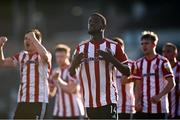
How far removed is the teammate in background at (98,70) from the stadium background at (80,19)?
21.8 m

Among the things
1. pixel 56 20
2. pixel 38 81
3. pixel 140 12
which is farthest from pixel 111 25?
pixel 38 81

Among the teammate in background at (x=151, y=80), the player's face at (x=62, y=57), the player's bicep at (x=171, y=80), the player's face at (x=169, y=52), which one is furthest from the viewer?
the player's face at (x=62, y=57)

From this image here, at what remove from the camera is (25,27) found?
3812 cm

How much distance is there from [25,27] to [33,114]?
25131 millimetres

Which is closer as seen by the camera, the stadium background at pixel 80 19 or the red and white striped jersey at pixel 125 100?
the red and white striped jersey at pixel 125 100

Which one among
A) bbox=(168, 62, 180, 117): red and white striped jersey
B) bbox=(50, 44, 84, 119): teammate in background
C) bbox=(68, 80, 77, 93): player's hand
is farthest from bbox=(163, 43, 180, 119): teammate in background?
bbox=(68, 80, 77, 93): player's hand

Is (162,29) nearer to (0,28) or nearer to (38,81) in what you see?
(0,28)

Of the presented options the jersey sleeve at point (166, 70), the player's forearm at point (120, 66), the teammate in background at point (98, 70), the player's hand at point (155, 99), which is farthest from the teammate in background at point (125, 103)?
the player's forearm at point (120, 66)

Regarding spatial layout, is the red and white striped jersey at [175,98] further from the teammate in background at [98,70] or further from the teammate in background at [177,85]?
the teammate in background at [98,70]

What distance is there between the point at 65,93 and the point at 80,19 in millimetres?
22282

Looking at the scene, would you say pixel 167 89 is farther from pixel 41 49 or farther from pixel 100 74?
pixel 41 49

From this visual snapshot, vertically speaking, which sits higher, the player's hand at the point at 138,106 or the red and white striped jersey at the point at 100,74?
the red and white striped jersey at the point at 100,74

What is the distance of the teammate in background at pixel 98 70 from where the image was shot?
1170 centimetres

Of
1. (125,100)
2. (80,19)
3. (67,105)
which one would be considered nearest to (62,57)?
(67,105)
